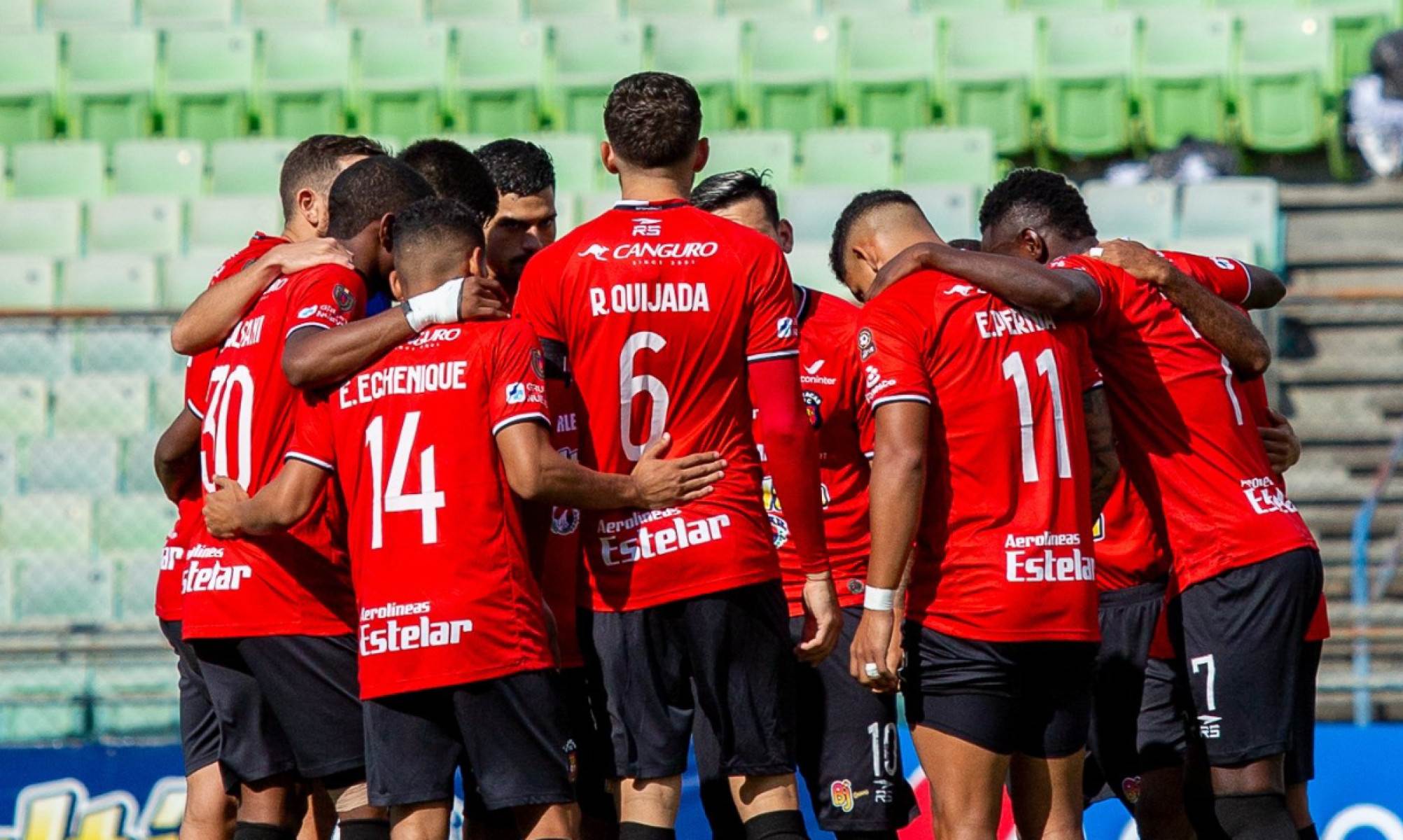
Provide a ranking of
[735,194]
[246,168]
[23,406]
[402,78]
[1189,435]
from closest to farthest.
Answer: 1. [1189,435]
2. [735,194]
3. [23,406]
4. [246,168]
5. [402,78]

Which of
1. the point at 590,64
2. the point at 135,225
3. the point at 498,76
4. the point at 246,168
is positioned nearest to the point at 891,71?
the point at 590,64

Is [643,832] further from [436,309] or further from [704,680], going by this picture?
[436,309]

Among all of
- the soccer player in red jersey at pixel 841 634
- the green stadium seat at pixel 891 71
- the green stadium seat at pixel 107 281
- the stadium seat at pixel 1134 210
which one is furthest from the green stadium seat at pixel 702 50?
the soccer player in red jersey at pixel 841 634

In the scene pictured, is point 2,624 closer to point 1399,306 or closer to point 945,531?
point 945,531

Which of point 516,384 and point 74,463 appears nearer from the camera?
point 516,384

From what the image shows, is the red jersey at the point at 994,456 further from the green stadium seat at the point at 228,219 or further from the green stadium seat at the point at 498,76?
the green stadium seat at the point at 498,76

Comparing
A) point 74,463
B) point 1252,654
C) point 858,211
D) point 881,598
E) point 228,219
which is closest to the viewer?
point 881,598

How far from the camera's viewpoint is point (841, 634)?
16.9 feet

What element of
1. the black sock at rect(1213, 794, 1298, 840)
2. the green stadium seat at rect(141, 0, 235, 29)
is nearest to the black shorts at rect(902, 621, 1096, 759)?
the black sock at rect(1213, 794, 1298, 840)

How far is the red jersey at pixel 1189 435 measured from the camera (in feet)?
17.3

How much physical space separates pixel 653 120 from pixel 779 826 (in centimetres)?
193

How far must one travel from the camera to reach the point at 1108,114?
42.1ft

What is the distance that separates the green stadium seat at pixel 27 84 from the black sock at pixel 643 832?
10.4 meters

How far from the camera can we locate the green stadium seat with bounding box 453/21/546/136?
1309 centimetres
